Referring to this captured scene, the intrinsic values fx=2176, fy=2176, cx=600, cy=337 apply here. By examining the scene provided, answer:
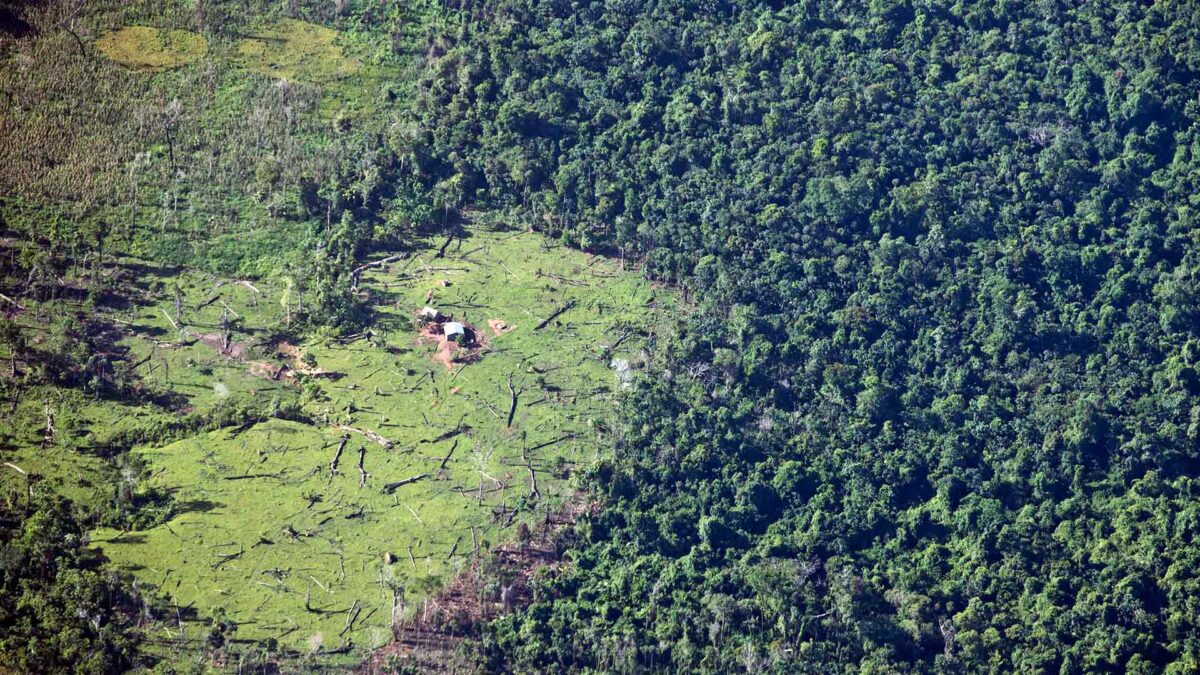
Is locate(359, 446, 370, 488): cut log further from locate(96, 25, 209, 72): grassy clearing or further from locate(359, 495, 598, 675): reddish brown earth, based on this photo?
locate(96, 25, 209, 72): grassy clearing

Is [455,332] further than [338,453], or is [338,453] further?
[455,332]

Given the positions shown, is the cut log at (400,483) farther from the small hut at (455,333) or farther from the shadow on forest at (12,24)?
the shadow on forest at (12,24)

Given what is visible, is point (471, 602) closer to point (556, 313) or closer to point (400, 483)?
point (400, 483)

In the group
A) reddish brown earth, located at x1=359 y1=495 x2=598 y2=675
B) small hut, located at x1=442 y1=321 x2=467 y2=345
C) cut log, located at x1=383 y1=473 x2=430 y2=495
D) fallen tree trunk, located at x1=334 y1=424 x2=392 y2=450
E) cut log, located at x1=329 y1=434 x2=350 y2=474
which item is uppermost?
small hut, located at x1=442 y1=321 x2=467 y2=345

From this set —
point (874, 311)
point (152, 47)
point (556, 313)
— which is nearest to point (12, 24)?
point (152, 47)

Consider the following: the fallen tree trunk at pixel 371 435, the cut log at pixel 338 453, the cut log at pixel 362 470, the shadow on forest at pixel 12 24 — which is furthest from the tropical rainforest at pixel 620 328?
the cut log at pixel 362 470

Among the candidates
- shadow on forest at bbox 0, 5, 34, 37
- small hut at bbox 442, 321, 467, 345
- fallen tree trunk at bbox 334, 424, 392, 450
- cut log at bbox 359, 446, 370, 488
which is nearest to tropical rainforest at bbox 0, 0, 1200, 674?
shadow on forest at bbox 0, 5, 34, 37

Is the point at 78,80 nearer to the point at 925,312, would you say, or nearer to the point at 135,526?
the point at 135,526
